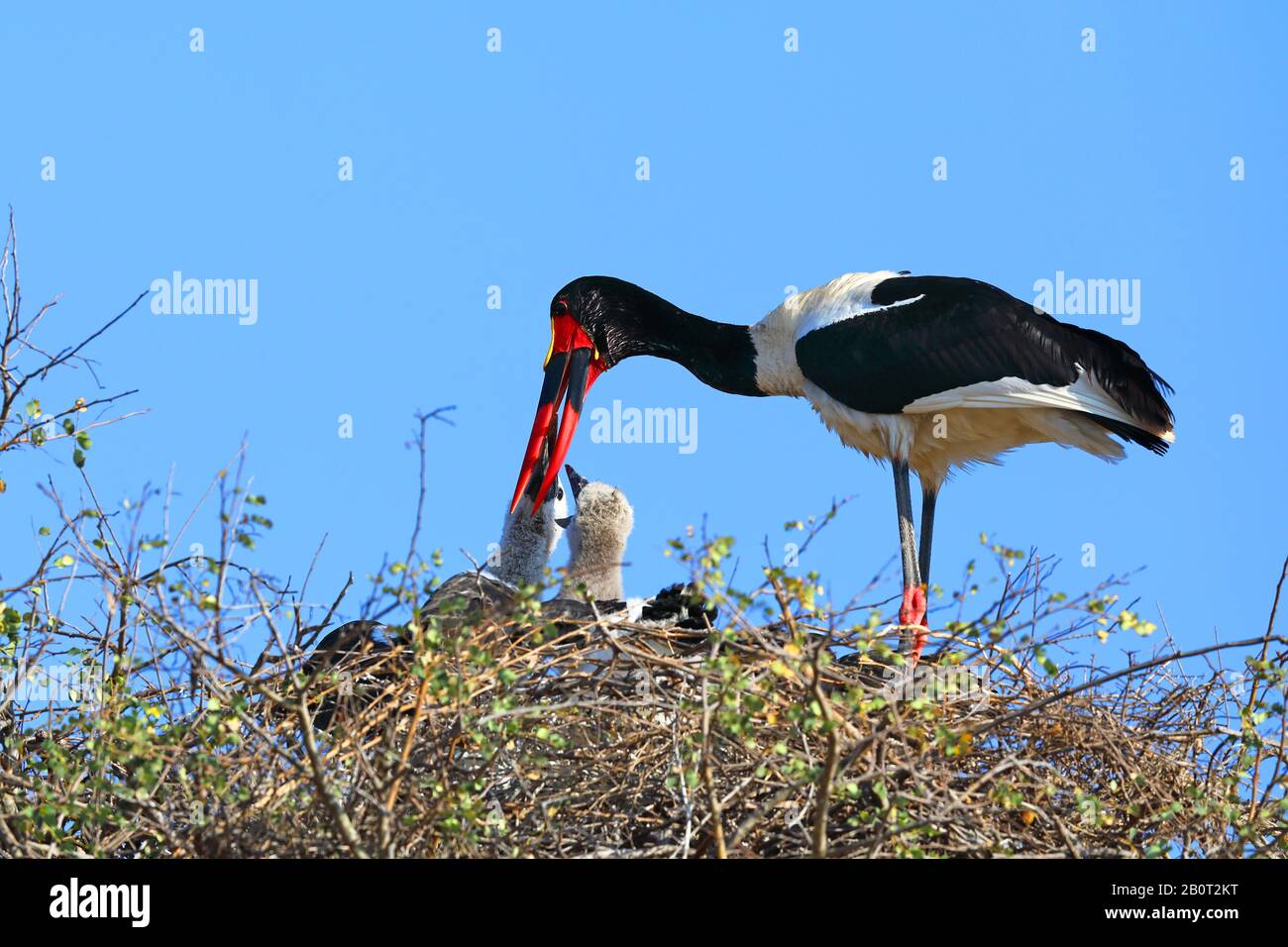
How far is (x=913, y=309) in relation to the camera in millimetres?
8297

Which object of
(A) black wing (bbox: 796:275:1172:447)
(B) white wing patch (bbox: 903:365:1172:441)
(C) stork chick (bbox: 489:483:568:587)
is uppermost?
(A) black wing (bbox: 796:275:1172:447)

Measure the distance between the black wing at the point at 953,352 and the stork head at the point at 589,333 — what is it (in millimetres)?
1097

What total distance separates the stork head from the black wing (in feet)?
3.60

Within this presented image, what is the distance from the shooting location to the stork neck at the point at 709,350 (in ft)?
29.2

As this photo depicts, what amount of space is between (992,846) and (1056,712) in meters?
0.88

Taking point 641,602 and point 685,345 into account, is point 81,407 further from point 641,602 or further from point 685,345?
point 685,345

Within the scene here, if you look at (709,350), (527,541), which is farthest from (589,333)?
(527,541)

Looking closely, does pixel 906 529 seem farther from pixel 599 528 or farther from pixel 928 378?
pixel 599 528

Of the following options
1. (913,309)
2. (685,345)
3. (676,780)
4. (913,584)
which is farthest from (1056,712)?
(685,345)

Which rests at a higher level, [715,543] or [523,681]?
[715,543]

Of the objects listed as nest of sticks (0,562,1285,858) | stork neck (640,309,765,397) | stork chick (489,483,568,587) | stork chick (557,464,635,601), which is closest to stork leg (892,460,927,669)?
stork neck (640,309,765,397)

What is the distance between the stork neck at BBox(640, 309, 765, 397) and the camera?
8906 millimetres

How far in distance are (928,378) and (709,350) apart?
1.34 m

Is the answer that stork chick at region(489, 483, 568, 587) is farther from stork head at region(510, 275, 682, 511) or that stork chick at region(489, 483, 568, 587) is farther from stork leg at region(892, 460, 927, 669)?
stork leg at region(892, 460, 927, 669)
